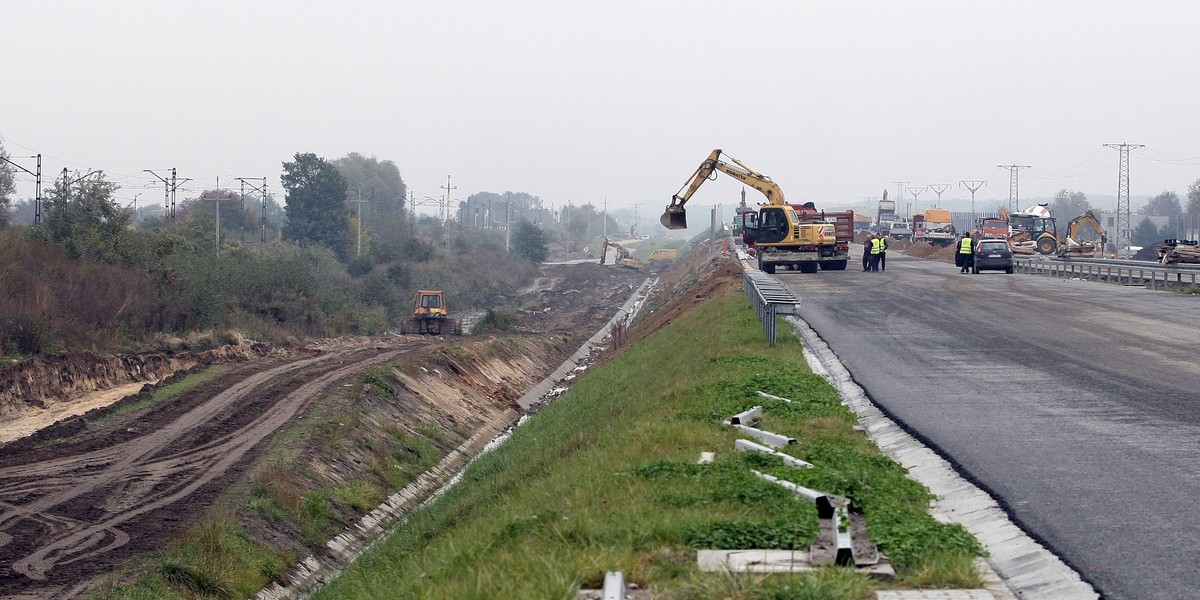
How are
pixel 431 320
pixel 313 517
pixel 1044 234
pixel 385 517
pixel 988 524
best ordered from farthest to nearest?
pixel 1044 234
pixel 431 320
pixel 385 517
pixel 313 517
pixel 988 524

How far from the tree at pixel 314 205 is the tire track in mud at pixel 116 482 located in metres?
73.2

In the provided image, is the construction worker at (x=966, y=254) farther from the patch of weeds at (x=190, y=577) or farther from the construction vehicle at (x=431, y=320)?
the patch of weeds at (x=190, y=577)

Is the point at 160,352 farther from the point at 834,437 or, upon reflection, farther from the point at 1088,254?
the point at 1088,254

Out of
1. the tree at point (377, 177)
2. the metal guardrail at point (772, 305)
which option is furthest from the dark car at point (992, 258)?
the tree at point (377, 177)

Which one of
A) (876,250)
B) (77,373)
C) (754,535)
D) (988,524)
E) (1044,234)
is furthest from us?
(1044,234)

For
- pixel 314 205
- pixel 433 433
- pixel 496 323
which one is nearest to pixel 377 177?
pixel 314 205

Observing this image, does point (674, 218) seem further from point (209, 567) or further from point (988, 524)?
point (988, 524)

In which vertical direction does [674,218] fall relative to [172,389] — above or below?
above

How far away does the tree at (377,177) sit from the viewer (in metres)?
164

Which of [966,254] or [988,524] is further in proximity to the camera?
[966,254]

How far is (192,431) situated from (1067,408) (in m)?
19.1

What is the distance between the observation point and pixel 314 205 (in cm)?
10269

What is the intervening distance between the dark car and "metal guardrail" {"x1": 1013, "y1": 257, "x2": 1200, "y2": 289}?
1.75 meters

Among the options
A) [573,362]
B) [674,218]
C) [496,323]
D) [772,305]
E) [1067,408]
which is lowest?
[573,362]
